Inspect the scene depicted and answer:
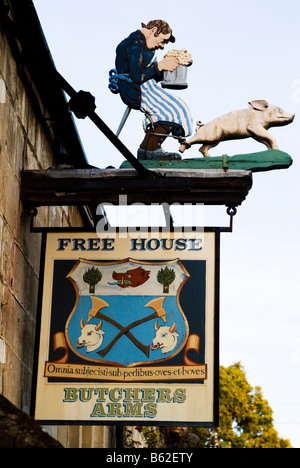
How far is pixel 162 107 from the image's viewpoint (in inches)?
296

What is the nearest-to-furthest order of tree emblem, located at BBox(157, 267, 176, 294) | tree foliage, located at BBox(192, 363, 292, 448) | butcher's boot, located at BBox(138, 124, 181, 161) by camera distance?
tree emblem, located at BBox(157, 267, 176, 294), butcher's boot, located at BBox(138, 124, 181, 161), tree foliage, located at BBox(192, 363, 292, 448)

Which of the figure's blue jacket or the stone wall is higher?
the figure's blue jacket

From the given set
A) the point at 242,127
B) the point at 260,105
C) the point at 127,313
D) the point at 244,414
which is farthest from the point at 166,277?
the point at 244,414

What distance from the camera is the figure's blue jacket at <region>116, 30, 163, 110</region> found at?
7.53 meters

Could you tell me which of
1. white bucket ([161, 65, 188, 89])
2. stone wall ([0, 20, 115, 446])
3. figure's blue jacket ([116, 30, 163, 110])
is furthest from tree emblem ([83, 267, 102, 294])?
white bucket ([161, 65, 188, 89])

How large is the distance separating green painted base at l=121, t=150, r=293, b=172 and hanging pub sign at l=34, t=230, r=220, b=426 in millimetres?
624

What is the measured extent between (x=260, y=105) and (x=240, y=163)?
0.64m

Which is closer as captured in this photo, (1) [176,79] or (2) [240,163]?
(2) [240,163]

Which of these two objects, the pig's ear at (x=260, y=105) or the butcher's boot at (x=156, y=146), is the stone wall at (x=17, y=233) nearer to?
the butcher's boot at (x=156, y=146)

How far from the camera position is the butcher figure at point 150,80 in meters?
7.48

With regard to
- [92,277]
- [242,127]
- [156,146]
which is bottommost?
[92,277]

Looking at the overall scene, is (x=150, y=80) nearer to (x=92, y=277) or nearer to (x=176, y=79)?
(x=176, y=79)

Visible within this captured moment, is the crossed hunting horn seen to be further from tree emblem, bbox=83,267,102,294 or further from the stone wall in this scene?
the stone wall

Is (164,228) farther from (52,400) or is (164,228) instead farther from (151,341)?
(52,400)
